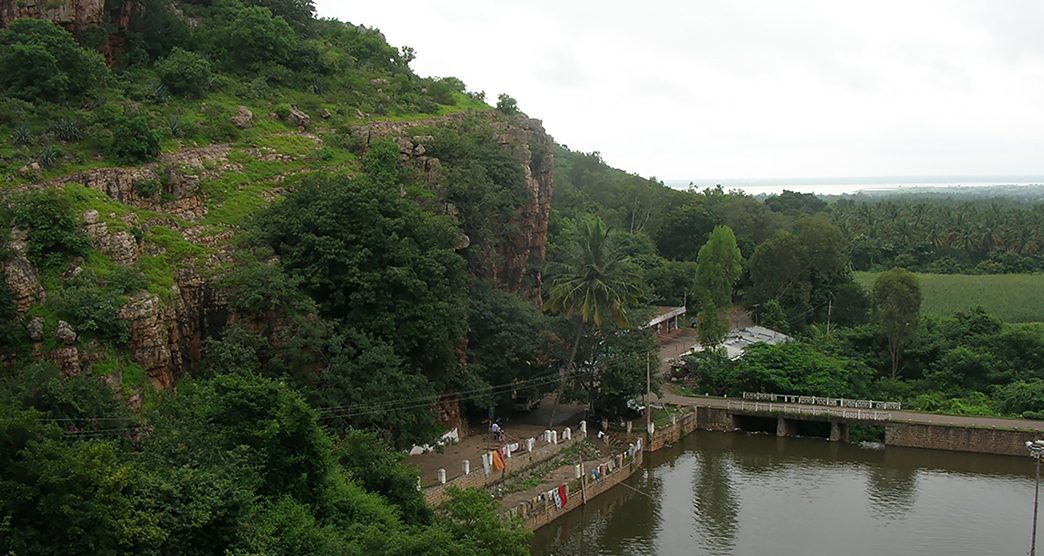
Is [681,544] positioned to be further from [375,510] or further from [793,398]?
[793,398]

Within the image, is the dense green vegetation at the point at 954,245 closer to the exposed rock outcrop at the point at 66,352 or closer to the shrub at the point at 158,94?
the shrub at the point at 158,94

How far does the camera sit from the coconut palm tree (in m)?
35.5

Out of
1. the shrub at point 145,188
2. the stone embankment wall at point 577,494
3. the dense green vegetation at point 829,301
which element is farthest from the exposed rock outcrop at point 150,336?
Answer: the dense green vegetation at point 829,301

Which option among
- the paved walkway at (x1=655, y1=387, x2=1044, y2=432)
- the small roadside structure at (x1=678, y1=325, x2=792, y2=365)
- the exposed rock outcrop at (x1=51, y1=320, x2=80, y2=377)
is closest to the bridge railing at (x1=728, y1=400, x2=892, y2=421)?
the paved walkway at (x1=655, y1=387, x2=1044, y2=432)

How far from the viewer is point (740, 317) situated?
62.1m

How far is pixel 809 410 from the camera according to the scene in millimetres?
41125

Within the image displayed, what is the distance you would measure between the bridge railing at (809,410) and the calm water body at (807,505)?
145 cm

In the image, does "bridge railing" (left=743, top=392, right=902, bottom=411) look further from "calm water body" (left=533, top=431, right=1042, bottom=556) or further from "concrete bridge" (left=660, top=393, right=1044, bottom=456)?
"calm water body" (left=533, top=431, right=1042, bottom=556)

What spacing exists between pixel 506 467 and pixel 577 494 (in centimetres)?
269

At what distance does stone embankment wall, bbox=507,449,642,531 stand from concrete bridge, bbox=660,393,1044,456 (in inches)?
303

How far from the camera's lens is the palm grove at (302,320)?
17.9m

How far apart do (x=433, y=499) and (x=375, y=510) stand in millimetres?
6216

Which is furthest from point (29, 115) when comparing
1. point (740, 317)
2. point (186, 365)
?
point (740, 317)

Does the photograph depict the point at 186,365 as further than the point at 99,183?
No
